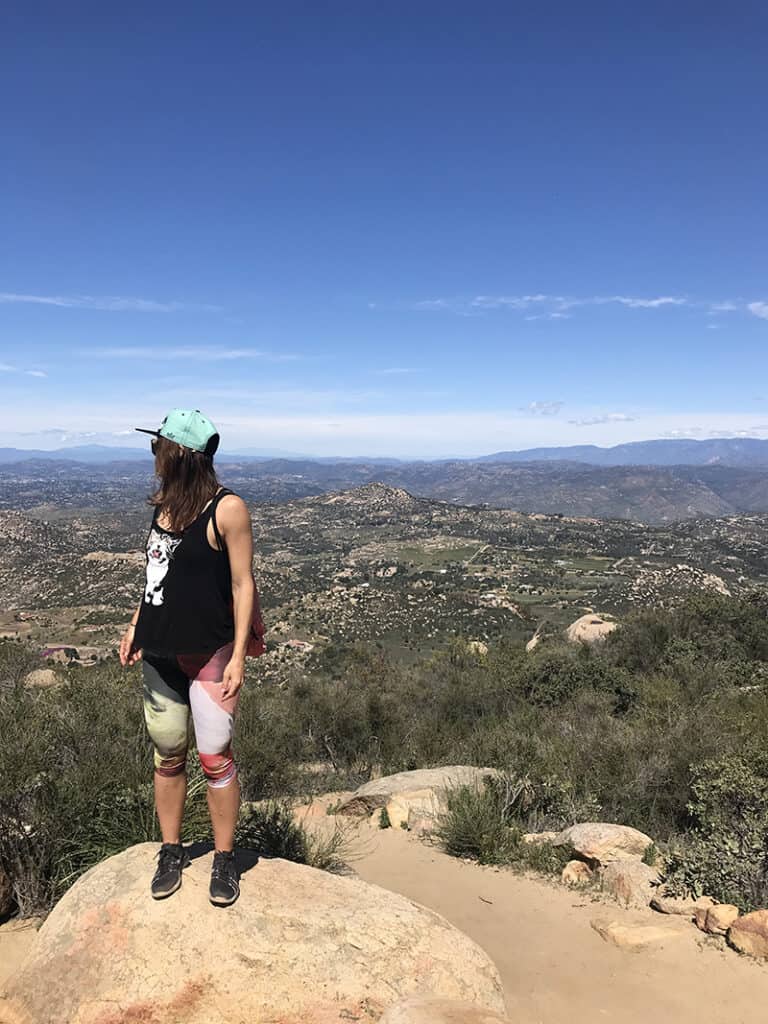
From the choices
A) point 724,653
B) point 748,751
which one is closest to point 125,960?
point 748,751

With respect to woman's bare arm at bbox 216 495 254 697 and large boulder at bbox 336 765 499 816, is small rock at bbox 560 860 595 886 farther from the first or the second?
woman's bare arm at bbox 216 495 254 697

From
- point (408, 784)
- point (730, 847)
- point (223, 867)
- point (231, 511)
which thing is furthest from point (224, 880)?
point (408, 784)

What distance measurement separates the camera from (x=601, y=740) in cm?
889

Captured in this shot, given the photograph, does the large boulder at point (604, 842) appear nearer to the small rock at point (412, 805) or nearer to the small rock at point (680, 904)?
the small rock at point (680, 904)

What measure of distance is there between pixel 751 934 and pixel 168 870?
3813 millimetres

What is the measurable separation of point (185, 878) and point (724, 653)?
21.8 meters

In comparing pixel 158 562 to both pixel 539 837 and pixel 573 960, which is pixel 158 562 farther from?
pixel 539 837

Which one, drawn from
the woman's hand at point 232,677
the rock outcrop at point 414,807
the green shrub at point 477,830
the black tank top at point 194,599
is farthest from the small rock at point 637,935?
the black tank top at point 194,599

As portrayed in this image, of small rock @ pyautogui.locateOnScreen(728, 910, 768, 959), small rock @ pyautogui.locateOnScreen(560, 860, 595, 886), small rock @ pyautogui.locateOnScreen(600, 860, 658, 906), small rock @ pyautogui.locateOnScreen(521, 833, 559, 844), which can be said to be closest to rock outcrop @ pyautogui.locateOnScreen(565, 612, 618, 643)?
small rock @ pyautogui.locateOnScreen(521, 833, 559, 844)

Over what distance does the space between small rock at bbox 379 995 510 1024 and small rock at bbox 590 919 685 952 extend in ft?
5.78

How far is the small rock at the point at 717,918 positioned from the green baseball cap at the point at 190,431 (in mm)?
4713

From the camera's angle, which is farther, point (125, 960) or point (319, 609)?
point (319, 609)

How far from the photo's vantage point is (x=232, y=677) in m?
3.11

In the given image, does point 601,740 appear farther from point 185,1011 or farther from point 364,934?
point 185,1011
